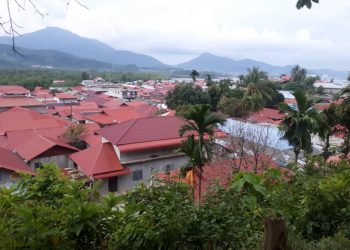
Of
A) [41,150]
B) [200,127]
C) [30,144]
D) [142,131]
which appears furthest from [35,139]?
[200,127]

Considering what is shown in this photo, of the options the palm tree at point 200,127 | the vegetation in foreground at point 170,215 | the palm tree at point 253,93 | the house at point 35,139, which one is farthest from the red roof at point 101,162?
the palm tree at point 253,93

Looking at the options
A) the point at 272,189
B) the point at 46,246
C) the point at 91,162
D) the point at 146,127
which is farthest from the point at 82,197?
the point at 146,127

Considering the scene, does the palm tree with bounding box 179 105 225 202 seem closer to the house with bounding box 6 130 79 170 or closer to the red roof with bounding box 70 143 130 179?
the red roof with bounding box 70 143 130 179

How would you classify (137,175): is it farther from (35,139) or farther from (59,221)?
(59,221)

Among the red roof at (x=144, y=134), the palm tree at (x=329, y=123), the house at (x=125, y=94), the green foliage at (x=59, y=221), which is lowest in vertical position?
the house at (x=125, y=94)

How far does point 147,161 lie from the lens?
730 inches

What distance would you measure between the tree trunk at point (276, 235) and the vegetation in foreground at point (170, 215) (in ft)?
0.82

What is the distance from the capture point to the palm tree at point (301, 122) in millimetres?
15281

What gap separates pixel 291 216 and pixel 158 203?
156 cm

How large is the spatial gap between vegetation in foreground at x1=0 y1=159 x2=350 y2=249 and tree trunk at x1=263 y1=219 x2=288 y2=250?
25cm

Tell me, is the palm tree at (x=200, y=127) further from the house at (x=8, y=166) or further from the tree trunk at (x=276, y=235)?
the tree trunk at (x=276, y=235)

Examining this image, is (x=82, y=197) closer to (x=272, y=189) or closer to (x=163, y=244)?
(x=163, y=244)

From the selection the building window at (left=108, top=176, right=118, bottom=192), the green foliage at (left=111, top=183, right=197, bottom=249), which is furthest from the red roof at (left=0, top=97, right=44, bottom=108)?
the green foliage at (left=111, top=183, right=197, bottom=249)

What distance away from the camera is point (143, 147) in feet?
59.4
